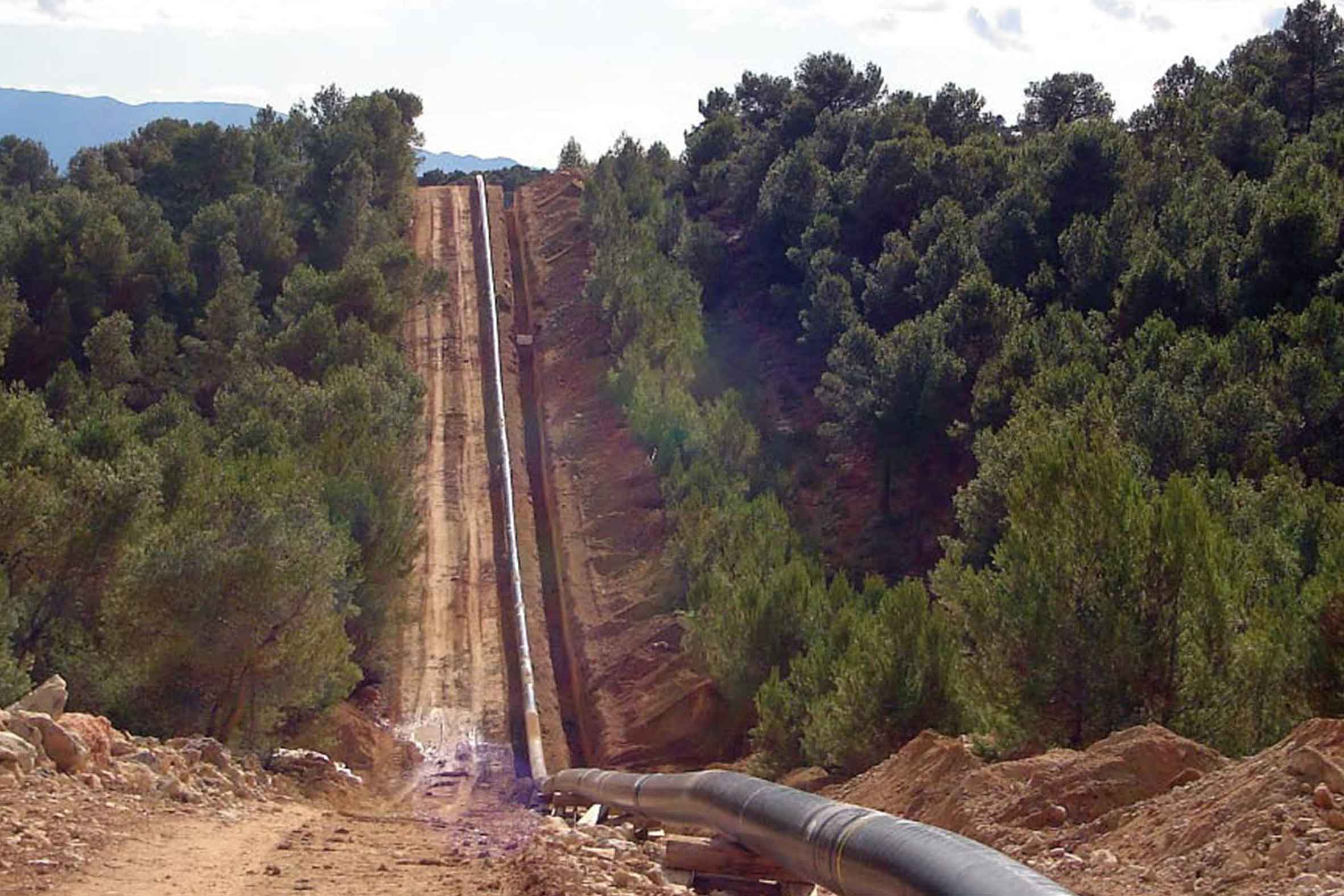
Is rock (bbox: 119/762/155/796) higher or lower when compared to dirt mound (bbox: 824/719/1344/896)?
lower

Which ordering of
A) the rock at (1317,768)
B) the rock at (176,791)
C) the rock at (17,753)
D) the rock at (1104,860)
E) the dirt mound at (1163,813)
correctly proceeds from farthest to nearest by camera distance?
the rock at (176,791) < the rock at (17,753) < the rock at (1104,860) < the rock at (1317,768) < the dirt mound at (1163,813)

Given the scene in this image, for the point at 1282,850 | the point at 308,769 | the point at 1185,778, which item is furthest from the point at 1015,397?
the point at 1282,850

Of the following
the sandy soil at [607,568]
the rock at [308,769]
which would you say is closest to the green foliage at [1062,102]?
the sandy soil at [607,568]

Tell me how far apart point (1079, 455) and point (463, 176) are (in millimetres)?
78340

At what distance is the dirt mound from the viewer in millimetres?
9008

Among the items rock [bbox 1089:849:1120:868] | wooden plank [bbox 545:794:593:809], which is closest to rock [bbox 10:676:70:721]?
wooden plank [bbox 545:794:593:809]

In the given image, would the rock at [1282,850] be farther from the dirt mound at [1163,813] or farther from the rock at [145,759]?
the rock at [145,759]

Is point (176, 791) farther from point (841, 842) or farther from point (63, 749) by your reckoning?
point (841, 842)

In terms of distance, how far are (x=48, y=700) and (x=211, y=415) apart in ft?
116

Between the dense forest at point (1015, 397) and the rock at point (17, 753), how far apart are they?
10296 millimetres

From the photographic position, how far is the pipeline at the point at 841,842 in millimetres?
7512

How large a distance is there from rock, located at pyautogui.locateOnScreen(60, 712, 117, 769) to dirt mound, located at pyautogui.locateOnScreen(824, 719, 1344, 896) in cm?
835

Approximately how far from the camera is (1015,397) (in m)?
31.4

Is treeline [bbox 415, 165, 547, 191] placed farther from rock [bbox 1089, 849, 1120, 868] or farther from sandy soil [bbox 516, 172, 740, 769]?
rock [bbox 1089, 849, 1120, 868]
